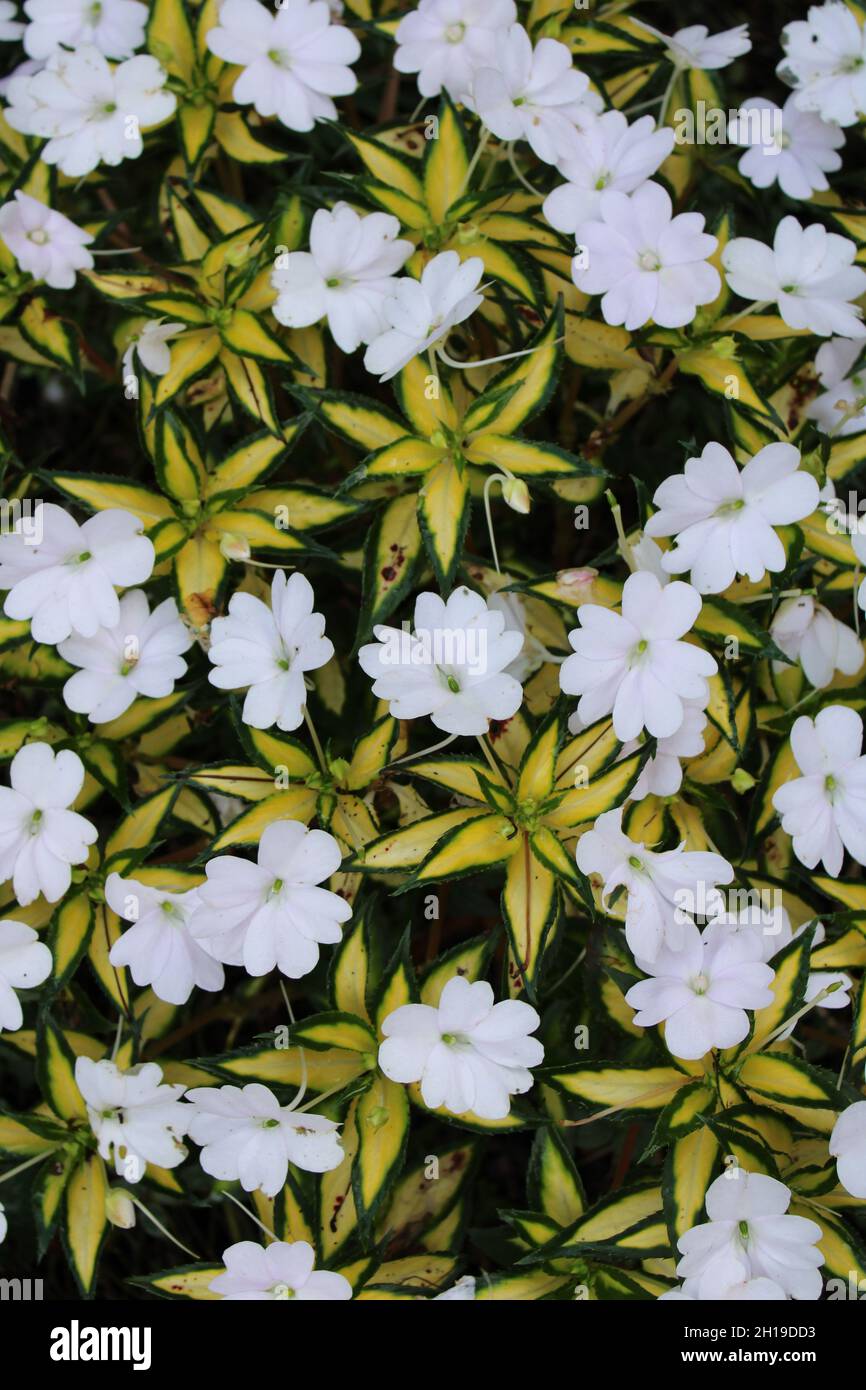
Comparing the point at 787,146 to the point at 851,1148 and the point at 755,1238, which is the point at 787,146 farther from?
the point at 755,1238

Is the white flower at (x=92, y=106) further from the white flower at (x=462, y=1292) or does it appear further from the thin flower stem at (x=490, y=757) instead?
the white flower at (x=462, y=1292)

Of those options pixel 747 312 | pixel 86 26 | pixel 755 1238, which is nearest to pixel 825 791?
pixel 755 1238

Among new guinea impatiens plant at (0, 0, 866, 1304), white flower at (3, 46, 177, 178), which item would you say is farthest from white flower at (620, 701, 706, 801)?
white flower at (3, 46, 177, 178)

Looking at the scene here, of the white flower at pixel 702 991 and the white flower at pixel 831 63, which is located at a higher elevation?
the white flower at pixel 831 63

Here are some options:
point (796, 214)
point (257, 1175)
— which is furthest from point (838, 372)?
point (257, 1175)

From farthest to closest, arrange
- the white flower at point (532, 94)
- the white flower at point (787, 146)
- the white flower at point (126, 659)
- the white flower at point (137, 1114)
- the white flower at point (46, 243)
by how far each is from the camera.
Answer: the white flower at point (787, 146) < the white flower at point (46, 243) < the white flower at point (532, 94) < the white flower at point (126, 659) < the white flower at point (137, 1114)

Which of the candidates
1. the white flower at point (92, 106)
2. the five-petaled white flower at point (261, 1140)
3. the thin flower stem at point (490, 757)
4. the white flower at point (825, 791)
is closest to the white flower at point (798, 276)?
the white flower at point (825, 791)

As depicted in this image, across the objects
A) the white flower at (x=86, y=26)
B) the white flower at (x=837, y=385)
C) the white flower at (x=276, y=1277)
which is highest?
the white flower at (x=86, y=26)

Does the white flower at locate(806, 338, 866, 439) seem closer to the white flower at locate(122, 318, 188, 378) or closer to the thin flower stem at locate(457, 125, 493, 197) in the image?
the thin flower stem at locate(457, 125, 493, 197)
